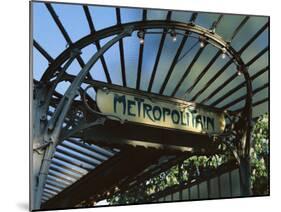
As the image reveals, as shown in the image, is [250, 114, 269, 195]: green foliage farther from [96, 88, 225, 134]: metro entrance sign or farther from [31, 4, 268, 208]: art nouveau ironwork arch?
[31, 4, 268, 208]: art nouveau ironwork arch

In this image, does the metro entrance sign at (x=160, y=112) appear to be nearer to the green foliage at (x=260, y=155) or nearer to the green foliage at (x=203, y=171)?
the green foliage at (x=203, y=171)

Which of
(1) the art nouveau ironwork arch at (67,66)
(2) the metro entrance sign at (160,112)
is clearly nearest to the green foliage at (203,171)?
(2) the metro entrance sign at (160,112)

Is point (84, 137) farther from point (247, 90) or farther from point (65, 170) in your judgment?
point (247, 90)

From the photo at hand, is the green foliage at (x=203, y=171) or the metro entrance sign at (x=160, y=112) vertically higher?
the metro entrance sign at (x=160, y=112)

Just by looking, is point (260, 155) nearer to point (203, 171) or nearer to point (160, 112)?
point (203, 171)

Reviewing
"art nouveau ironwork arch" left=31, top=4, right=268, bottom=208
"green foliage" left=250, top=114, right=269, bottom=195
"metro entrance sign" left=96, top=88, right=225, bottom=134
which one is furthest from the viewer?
"green foliage" left=250, top=114, right=269, bottom=195

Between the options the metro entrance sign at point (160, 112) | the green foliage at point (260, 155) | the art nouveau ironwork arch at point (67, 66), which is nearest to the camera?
the art nouveau ironwork arch at point (67, 66)

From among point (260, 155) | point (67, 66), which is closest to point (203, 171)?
point (260, 155)

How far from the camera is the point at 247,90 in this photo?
603 centimetres

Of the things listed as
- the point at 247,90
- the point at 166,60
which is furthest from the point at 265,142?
the point at 166,60

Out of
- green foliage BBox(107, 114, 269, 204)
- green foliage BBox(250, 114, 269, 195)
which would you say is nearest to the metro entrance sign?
green foliage BBox(107, 114, 269, 204)

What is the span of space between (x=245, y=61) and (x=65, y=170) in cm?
236

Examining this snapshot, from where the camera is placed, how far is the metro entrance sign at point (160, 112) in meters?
5.44

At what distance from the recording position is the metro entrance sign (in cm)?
544
